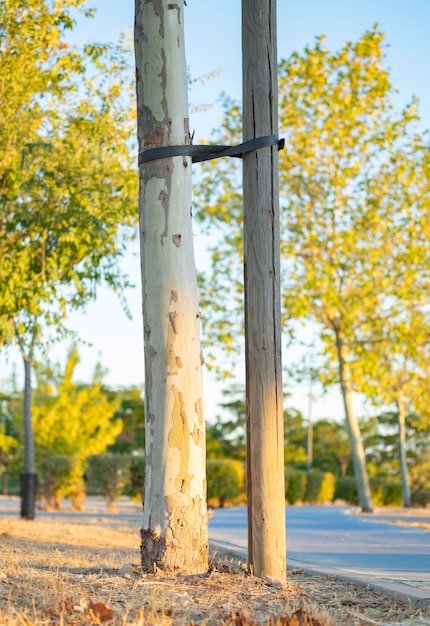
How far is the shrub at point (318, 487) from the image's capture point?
24.5 m

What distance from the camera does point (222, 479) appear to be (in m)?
21.4

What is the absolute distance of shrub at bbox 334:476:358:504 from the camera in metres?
27.5

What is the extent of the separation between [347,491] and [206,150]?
23643 mm

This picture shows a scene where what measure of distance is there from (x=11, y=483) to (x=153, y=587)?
44.3m

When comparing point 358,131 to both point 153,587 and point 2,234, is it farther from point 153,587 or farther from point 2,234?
point 153,587

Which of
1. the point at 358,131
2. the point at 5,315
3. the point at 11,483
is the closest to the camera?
the point at 5,315

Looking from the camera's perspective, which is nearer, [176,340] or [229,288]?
[176,340]

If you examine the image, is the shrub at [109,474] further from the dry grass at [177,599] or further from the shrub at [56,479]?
the dry grass at [177,599]

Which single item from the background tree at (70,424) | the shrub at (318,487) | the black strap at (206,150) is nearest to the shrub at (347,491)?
the shrub at (318,487)

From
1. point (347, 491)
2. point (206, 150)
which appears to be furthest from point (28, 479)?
point (347, 491)

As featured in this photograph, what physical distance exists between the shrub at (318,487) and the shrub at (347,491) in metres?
2.12

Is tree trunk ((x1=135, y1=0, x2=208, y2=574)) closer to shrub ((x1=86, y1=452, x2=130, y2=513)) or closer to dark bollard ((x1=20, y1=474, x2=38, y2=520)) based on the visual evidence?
dark bollard ((x1=20, y1=474, x2=38, y2=520))

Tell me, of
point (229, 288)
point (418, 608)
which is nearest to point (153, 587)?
point (418, 608)

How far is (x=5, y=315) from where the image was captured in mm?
10414
